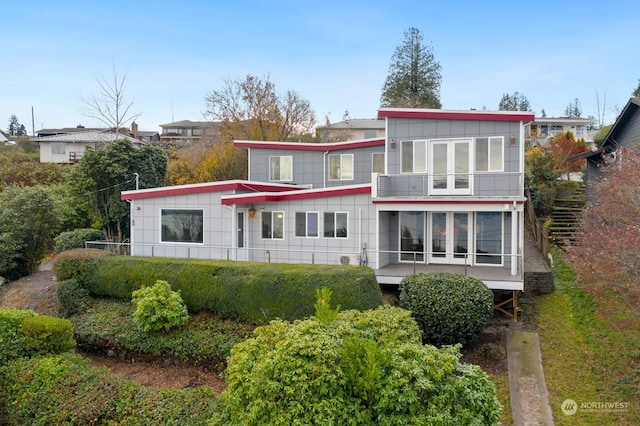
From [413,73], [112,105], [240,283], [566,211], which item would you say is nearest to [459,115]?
[240,283]

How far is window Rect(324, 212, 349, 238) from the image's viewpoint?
53.1 feet

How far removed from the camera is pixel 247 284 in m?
13.3

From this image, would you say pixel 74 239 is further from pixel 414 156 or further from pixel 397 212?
pixel 414 156

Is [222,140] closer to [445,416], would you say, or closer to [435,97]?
[435,97]

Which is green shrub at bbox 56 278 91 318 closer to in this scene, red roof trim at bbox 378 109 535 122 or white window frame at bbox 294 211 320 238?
white window frame at bbox 294 211 320 238

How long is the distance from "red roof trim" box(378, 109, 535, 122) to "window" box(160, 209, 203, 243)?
27.0 ft

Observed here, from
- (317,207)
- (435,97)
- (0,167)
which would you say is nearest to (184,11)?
(317,207)

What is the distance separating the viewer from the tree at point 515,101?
72.5 meters

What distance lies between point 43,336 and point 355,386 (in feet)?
29.5

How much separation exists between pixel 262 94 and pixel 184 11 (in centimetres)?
1528

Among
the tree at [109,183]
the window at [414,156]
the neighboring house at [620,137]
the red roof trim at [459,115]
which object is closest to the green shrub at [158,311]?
the window at [414,156]

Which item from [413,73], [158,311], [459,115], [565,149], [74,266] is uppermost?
Answer: [413,73]

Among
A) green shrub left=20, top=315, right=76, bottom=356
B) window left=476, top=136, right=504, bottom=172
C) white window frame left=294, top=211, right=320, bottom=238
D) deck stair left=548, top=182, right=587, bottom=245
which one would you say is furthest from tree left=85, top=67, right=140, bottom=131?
deck stair left=548, top=182, right=587, bottom=245

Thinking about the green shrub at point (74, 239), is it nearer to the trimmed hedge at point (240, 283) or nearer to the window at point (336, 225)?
the trimmed hedge at point (240, 283)
